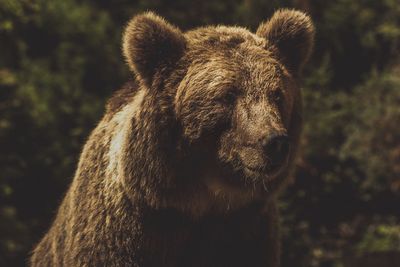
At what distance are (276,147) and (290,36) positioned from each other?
0.98 m

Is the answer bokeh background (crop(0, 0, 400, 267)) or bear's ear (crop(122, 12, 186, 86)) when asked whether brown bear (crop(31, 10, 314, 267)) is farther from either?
bokeh background (crop(0, 0, 400, 267))

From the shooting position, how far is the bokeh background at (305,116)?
9.28 metres

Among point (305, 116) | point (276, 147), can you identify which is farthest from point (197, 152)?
point (305, 116)

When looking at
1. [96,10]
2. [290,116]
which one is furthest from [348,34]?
[290,116]

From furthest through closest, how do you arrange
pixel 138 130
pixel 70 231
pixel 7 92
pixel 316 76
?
1. pixel 316 76
2. pixel 7 92
3. pixel 70 231
4. pixel 138 130

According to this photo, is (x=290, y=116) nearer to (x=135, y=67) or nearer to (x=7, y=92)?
(x=135, y=67)

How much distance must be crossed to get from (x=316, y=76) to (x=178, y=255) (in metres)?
6.59

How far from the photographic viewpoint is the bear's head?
391 centimetres

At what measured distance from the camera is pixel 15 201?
9578 mm

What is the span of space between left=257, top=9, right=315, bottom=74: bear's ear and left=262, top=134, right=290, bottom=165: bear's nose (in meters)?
0.82

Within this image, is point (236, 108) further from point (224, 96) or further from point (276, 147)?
point (276, 147)

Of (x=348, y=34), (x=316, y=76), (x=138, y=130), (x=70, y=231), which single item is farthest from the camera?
(x=348, y=34)

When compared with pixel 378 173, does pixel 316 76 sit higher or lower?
higher

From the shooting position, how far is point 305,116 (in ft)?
33.1
